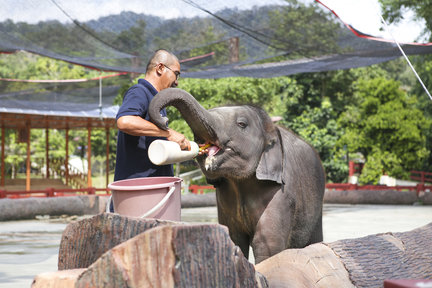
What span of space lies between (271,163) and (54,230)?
7454 millimetres

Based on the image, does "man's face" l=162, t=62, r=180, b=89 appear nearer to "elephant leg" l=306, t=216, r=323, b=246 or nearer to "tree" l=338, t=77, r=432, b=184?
"elephant leg" l=306, t=216, r=323, b=246

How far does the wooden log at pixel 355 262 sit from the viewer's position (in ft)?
9.50

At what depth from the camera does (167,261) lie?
6.74ft

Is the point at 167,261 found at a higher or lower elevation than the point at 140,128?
lower

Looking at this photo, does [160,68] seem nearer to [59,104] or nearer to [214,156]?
[214,156]

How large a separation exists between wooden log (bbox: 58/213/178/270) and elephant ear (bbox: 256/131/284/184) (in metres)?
1.39

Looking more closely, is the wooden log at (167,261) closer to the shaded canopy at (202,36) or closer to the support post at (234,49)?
the shaded canopy at (202,36)

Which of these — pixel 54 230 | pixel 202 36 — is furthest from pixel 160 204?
pixel 54 230

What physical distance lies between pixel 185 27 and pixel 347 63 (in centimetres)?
274

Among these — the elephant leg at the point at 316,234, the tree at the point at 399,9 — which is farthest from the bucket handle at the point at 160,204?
the tree at the point at 399,9

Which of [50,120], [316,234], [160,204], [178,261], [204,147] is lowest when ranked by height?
[316,234]

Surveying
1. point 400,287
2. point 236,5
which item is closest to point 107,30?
point 236,5

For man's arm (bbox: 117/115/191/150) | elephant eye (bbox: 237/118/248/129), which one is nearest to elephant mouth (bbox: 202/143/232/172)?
elephant eye (bbox: 237/118/248/129)

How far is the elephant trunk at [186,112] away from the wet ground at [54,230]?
2683 millimetres
